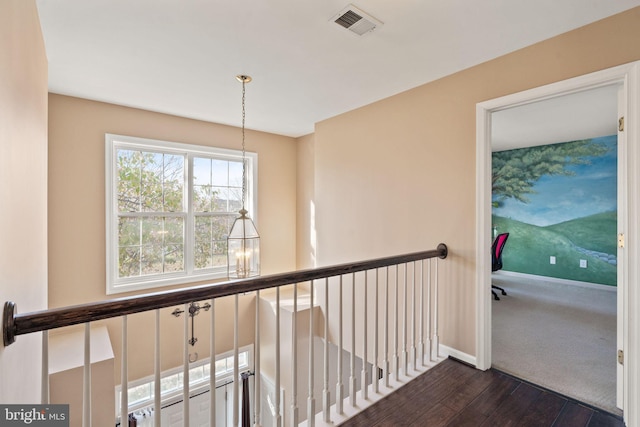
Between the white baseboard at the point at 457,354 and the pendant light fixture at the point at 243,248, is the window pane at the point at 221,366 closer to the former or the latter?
the pendant light fixture at the point at 243,248

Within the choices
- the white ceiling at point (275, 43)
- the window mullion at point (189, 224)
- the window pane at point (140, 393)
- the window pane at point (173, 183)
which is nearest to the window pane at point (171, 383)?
the window pane at point (140, 393)

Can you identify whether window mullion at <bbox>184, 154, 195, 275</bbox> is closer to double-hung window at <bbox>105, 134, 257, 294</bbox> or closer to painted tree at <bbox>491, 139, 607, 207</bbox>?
double-hung window at <bbox>105, 134, 257, 294</bbox>

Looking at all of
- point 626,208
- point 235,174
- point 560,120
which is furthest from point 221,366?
point 560,120

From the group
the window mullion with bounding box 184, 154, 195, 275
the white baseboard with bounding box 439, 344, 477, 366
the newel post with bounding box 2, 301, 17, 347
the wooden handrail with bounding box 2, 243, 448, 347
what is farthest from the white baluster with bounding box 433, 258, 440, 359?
the window mullion with bounding box 184, 154, 195, 275

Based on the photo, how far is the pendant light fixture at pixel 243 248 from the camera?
2.81 meters

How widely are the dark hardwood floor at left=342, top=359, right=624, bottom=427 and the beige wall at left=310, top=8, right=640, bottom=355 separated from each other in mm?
368

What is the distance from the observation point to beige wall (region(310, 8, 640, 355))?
6.50 ft

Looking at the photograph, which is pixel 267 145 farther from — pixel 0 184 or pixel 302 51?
pixel 0 184

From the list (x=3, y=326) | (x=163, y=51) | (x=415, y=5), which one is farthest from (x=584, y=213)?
(x=3, y=326)

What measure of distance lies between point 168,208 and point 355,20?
10.4ft

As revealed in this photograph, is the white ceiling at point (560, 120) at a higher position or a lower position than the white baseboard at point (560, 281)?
higher

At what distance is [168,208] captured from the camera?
12.7ft

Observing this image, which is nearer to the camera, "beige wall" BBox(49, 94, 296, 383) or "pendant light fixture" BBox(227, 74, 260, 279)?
"pendant light fixture" BBox(227, 74, 260, 279)

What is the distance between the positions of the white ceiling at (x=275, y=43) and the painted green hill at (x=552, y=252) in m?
4.42
